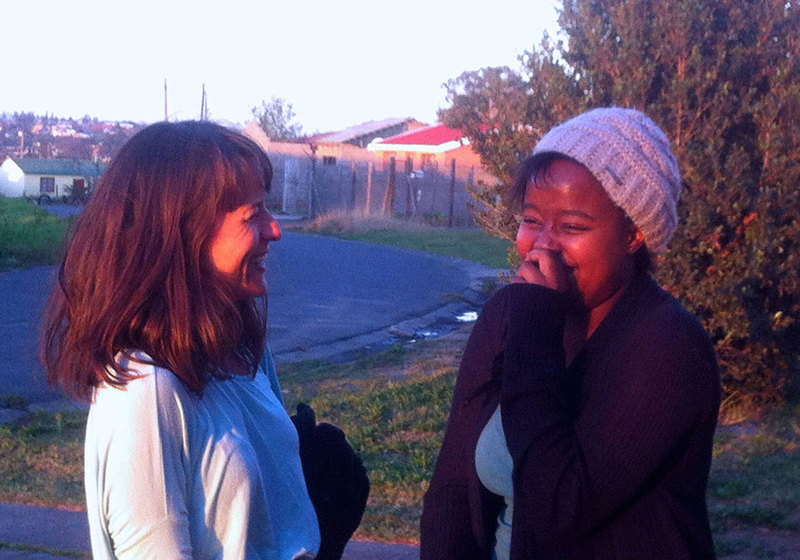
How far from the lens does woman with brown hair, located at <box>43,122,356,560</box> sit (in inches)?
67.9

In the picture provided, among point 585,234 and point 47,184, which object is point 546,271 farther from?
point 47,184

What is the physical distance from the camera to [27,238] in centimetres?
2273

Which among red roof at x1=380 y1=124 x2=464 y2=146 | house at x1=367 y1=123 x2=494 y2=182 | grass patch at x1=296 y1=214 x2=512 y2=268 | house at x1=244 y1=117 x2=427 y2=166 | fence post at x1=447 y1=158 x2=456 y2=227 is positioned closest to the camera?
grass patch at x1=296 y1=214 x2=512 y2=268

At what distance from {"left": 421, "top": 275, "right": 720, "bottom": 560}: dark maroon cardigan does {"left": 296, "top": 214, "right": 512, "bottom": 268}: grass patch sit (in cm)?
1921

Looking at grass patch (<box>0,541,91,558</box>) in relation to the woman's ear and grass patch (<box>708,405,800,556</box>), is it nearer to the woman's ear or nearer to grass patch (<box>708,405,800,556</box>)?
grass patch (<box>708,405,800,556</box>)

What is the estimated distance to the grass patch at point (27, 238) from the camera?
20.4 m

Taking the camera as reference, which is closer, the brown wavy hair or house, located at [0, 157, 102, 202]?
the brown wavy hair

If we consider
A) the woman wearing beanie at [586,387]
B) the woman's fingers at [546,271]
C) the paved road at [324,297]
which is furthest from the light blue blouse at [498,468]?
the paved road at [324,297]

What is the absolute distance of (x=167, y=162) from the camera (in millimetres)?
1930

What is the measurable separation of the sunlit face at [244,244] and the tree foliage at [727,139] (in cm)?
419

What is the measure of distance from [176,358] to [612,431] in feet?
2.71

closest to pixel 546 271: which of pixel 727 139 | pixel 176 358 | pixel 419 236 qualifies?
pixel 176 358

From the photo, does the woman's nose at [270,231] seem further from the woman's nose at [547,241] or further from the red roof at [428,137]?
the red roof at [428,137]

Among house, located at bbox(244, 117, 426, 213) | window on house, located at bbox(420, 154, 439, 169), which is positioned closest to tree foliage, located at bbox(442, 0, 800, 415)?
house, located at bbox(244, 117, 426, 213)
